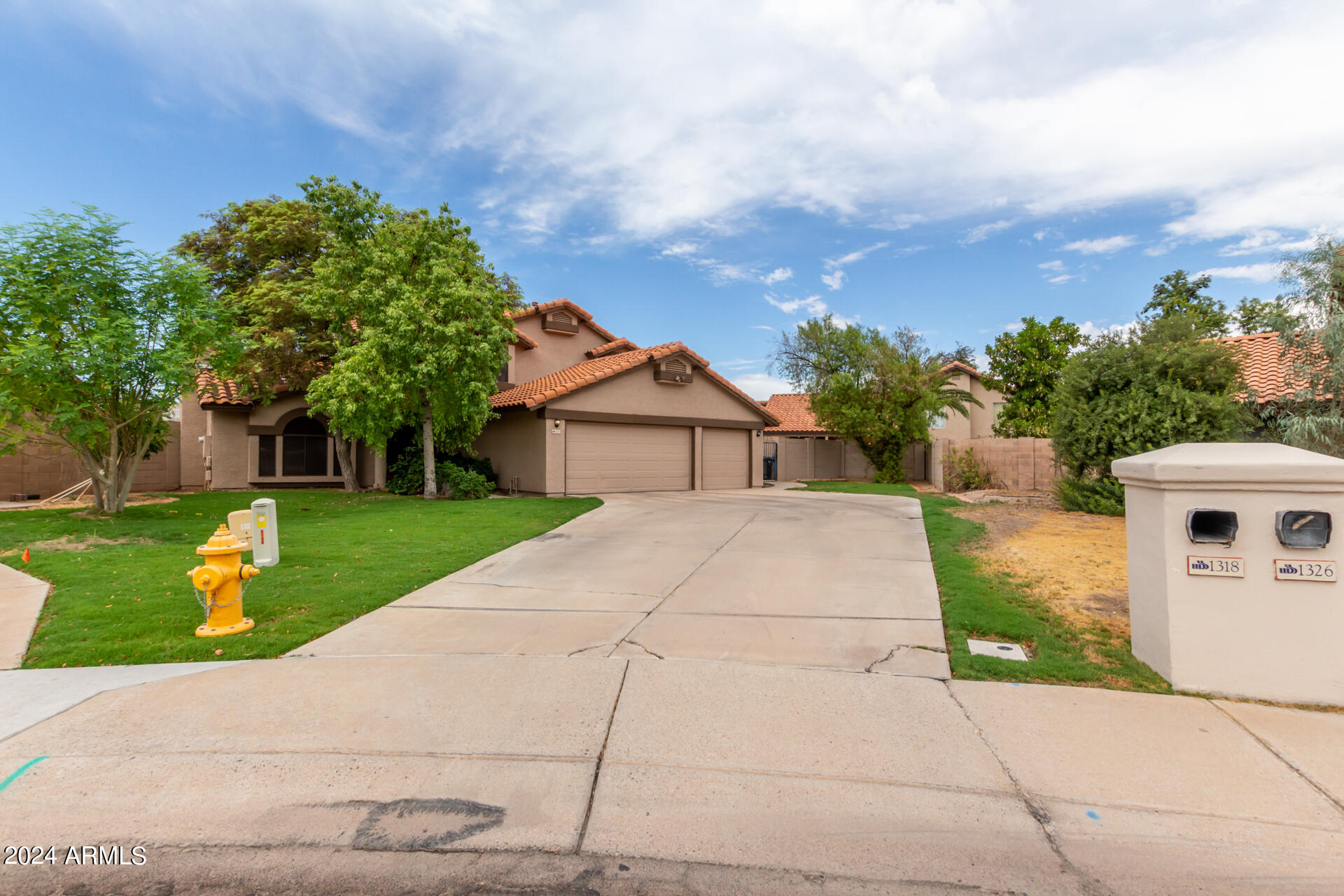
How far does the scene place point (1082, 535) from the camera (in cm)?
1026

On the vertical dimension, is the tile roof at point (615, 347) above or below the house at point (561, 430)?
above

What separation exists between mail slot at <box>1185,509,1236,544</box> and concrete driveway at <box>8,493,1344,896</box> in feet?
3.33

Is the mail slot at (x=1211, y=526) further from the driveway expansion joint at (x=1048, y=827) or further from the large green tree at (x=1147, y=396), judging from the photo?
the large green tree at (x=1147, y=396)

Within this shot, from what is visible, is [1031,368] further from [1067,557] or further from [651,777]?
[651,777]

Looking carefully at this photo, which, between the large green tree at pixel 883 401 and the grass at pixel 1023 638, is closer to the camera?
the grass at pixel 1023 638

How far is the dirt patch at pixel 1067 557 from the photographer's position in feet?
20.7

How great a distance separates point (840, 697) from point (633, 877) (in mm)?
2083

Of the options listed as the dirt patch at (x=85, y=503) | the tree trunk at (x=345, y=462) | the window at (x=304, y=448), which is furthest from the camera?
the window at (x=304, y=448)

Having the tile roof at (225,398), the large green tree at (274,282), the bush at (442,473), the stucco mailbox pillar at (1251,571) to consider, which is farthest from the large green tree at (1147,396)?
the tile roof at (225,398)

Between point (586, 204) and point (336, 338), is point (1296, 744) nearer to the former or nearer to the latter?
point (336, 338)

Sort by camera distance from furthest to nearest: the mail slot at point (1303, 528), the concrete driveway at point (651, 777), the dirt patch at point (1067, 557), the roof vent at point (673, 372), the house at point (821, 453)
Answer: the house at point (821, 453), the roof vent at point (673, 372), the dirt patch at point (1067, 557), the mail slot at point (1303, 528), the concrete driveway at point (651, 777)

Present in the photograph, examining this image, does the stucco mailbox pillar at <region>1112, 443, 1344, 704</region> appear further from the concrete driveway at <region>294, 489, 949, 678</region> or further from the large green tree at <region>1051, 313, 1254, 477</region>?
the large green tree at <region>1051, 313, 1254, 477</region>

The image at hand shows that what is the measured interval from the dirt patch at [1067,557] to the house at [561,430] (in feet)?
32.3

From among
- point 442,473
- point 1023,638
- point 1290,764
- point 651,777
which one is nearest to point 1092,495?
point 1023,638
